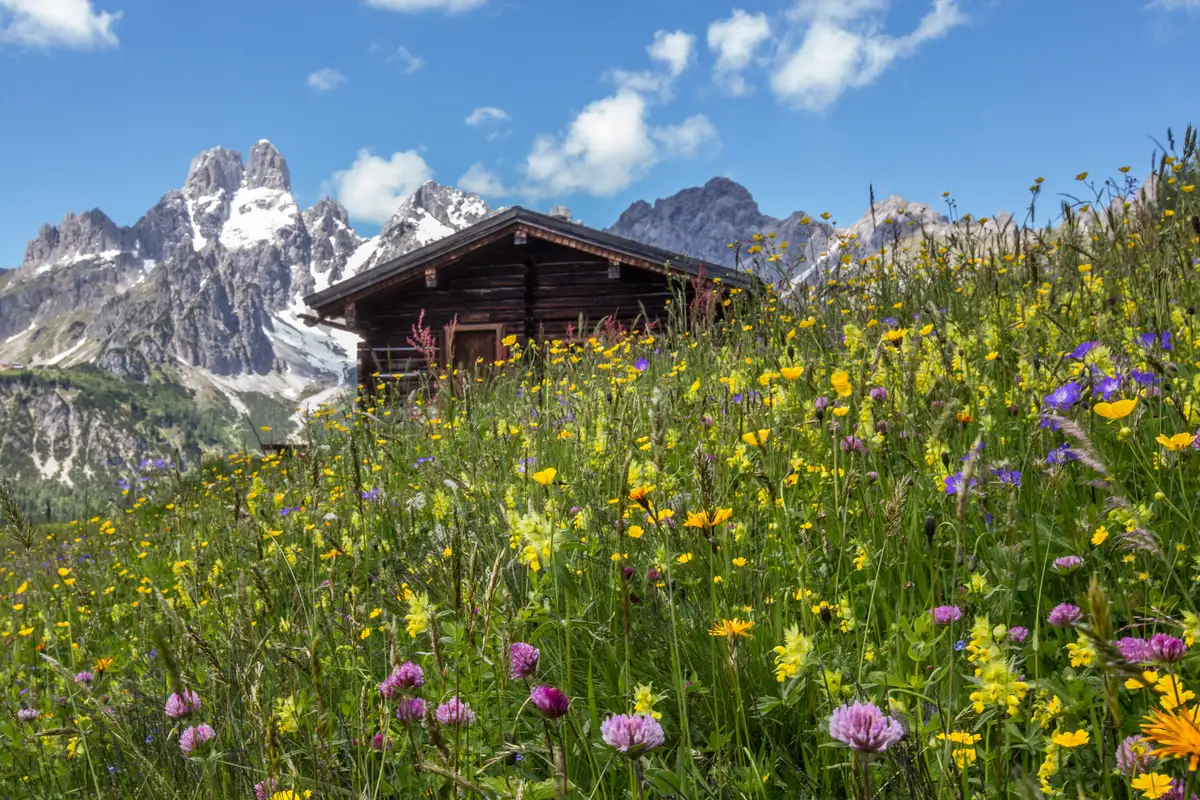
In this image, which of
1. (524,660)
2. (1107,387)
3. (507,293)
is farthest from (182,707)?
(507,293)

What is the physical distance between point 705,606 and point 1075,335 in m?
2.30

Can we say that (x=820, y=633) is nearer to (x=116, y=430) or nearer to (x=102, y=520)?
(x=102, y=520)

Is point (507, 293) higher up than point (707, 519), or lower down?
higher up

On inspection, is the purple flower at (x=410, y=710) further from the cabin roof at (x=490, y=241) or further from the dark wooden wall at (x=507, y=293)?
the dark wooden wall at (x=507, y=293)

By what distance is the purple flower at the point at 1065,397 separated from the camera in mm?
2239

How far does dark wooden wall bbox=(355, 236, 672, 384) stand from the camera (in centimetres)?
1805

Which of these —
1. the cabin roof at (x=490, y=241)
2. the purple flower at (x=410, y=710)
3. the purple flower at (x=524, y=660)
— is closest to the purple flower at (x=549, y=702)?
the purple flower at (x=524, y=660)

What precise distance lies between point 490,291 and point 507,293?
1.31 ft

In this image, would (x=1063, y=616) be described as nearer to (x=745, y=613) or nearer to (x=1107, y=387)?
(x=745, y=613)

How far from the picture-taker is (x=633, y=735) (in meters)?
1.14

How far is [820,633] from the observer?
5.98 feet

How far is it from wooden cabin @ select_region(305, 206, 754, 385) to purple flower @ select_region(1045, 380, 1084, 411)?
15146 mm

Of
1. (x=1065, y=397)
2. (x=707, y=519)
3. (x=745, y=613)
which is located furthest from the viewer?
(x=1065, y=397)

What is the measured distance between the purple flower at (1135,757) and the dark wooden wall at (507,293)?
668 inches
